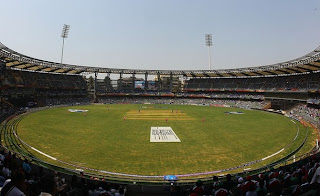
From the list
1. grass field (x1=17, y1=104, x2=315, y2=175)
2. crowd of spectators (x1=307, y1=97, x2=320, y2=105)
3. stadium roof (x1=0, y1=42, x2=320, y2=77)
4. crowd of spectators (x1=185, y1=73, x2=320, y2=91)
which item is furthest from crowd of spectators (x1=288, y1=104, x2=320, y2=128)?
grass field (x1=17, y1=104, x2=315, y2=175)

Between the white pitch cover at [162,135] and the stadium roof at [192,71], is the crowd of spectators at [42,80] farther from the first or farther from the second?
the white pitch cover at [162,135]

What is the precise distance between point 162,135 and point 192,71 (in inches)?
2799

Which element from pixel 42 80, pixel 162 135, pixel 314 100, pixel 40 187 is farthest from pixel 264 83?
pixel 40 187

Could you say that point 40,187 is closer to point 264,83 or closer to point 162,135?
point 162,135

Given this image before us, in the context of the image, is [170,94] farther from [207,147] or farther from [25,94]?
[207,147]

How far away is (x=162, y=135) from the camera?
100 feet

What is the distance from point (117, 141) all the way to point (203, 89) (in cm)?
7969

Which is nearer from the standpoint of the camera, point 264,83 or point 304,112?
point 304,112

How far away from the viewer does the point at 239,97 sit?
285 ft

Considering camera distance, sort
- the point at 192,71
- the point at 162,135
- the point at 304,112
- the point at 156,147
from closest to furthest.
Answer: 1. the point at 156,147
2. the point at 162,135
3. the point at 304,112
4. the point at 192,71

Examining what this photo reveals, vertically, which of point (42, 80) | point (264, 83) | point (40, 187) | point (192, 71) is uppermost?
point (192, 71)

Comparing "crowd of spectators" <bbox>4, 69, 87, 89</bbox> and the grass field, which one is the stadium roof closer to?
"crowd of spectators" <bbox>4, 69, 87, 89</bbox>

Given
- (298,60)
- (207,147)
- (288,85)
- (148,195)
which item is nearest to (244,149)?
(207,147)

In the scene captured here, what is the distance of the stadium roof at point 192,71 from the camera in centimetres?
5069
